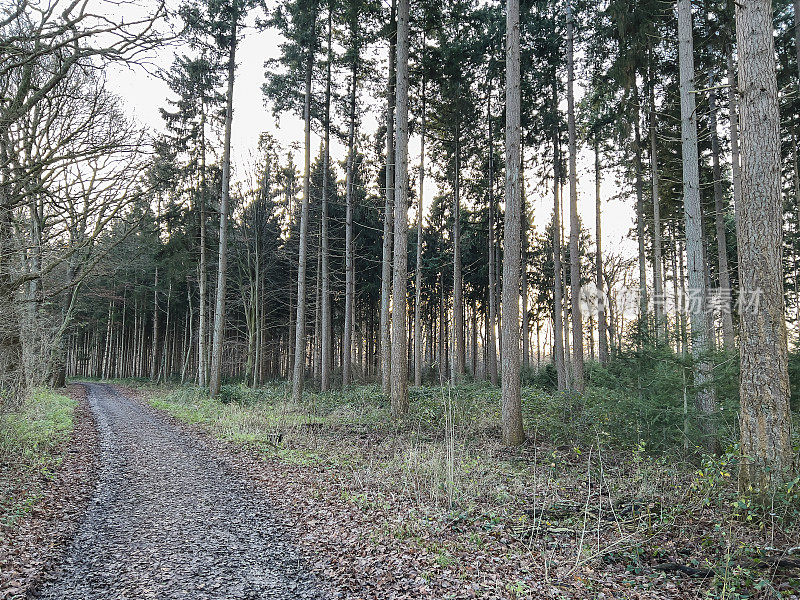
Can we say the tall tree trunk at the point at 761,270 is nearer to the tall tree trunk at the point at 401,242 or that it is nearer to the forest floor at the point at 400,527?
the forest floor at the point at 400,527

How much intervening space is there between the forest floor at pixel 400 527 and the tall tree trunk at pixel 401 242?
2461 mm

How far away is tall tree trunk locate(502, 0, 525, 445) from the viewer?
9.12 metres

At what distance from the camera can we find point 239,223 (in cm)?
2359

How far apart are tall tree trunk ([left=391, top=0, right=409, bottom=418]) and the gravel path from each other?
4765mm

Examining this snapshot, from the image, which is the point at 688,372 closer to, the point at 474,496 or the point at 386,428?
the point at 474,496

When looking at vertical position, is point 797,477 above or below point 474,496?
above

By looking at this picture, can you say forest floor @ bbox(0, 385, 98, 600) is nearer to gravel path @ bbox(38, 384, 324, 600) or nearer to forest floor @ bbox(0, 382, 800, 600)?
forest floor @ bbox(0, 382, 800, 600)

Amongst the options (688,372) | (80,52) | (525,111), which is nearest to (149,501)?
(80,52)

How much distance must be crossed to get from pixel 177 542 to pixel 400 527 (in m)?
2.49

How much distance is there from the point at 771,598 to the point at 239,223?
23865 mm

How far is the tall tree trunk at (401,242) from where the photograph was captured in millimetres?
11547

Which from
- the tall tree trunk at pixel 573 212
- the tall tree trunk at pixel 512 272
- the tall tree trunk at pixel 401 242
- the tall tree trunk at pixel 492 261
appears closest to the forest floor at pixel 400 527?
the tall tree trunk at pixel 512 272

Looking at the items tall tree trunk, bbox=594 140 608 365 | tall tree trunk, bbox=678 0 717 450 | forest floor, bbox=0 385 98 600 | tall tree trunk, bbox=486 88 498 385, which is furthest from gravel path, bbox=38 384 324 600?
tall tree trunk, bbox=594 140 608 365

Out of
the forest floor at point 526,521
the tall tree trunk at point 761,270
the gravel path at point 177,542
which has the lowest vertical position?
the gravel path at point 177,542
